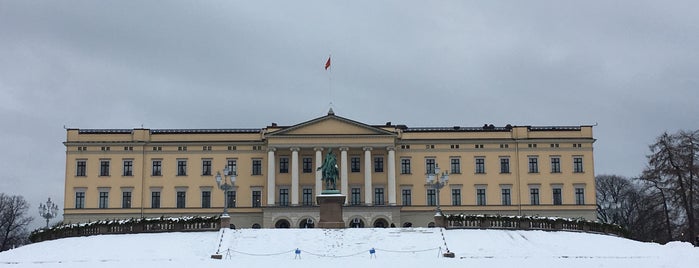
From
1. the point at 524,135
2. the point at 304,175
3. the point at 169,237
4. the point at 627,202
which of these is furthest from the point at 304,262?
the point at 627,202

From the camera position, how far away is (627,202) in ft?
314

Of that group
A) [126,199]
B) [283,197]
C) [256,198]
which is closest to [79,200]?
[126,199]

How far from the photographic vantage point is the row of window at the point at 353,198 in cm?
7406

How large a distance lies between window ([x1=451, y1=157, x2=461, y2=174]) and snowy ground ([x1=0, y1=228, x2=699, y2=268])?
76.3 feet

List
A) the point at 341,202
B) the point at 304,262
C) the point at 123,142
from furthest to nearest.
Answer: the point at 123,142, the point at 341,202, the point at 304,262

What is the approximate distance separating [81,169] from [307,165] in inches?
712

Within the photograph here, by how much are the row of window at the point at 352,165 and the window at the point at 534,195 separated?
5.06 ft

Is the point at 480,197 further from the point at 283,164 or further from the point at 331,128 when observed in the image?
the point at 283,164

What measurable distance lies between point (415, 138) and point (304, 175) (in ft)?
31.2

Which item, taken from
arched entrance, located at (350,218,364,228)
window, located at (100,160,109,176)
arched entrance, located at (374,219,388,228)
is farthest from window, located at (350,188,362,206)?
window, located at (100,160,109,176)

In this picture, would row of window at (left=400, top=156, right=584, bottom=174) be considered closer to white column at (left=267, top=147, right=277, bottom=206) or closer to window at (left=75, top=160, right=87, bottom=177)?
white column at (left=267, top=147, right=277, bottom=206)

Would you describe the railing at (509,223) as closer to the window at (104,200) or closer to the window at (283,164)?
the window at (283,164)

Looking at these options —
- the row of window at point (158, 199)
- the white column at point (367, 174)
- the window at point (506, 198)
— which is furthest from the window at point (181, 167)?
the window at point (506, 198)

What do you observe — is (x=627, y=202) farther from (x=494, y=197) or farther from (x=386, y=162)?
(x=386, y=162)
